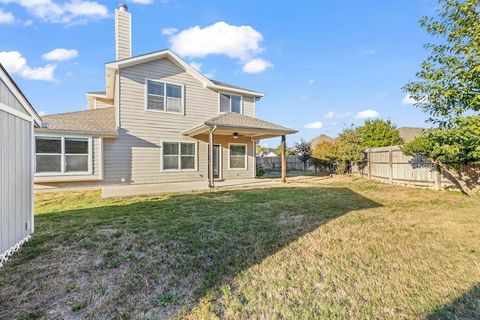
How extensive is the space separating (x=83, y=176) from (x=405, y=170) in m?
14.5

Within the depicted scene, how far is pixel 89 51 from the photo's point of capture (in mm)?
14086

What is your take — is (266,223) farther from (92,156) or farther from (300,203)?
(92,156)

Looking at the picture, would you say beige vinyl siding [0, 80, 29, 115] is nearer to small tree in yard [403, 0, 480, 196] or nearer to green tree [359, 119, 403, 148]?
small tree in yard [403, 0, 480, 196]

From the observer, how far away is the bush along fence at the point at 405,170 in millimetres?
9698

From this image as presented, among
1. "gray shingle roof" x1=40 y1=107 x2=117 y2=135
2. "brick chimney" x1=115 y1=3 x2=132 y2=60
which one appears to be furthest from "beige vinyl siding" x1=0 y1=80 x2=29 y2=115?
"brick chimney" x1=115 y1=3 x2=132 y2=60

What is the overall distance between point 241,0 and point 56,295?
13111mm

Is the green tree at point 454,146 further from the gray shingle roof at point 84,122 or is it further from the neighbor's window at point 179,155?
the gray shingle roof at point 84,122

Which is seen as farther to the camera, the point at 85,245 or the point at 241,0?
the point at 241,0

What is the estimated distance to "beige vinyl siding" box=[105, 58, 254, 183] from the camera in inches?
443

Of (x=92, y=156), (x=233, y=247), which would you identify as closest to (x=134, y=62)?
(x=92, y=156)

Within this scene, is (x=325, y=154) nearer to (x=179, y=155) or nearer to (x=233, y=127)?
(x=233, y=127)

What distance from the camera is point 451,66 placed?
16.8 ft

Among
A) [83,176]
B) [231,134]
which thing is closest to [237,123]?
[231,134]

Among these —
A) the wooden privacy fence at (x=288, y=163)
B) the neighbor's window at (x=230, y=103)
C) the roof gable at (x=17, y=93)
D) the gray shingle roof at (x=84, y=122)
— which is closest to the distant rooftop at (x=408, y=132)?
the wooden privacy fence at (x=288, y=163)
